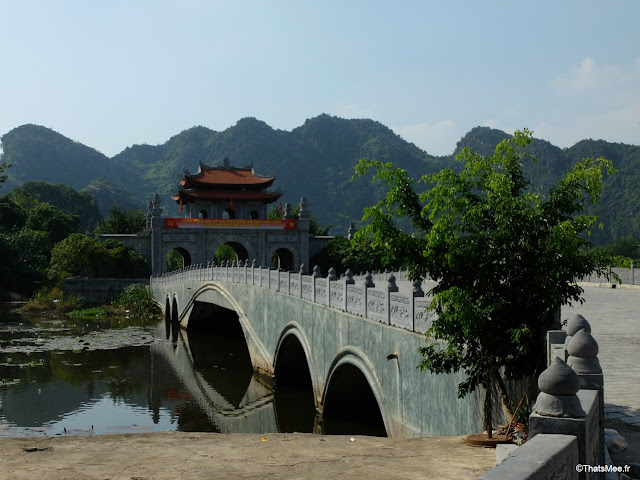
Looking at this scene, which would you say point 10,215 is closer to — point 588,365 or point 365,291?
point 365,291

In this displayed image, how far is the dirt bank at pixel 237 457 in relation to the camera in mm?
7453

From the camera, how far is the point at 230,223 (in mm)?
51500

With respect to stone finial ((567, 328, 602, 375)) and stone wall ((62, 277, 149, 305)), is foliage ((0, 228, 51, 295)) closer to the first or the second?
stone wall ((62, 277, 149, 305))

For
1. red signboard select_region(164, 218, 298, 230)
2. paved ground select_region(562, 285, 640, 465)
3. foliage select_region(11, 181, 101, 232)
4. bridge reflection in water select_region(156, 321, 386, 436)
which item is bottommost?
bridge reflection in water select_region(156, 321, 386, 436)

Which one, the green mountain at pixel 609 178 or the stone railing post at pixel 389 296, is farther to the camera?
the green mountain at pixel 609 178

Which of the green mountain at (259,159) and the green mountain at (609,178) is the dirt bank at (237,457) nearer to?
the green mountain at (609,178)

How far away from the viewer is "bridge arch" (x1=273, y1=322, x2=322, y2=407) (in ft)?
53.5

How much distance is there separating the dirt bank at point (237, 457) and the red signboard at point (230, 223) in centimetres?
4151

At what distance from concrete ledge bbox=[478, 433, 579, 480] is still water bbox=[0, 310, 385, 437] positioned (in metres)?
11.4

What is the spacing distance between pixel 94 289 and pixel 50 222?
17108 mm

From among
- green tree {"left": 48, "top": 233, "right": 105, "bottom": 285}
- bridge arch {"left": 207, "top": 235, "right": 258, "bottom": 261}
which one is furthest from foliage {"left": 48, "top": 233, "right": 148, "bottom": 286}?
bridge arch {"left": 207, "top": 235, "right": 258, "bottom": 261}

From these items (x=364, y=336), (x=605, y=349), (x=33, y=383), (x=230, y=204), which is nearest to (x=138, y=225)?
(x=230, y=204)

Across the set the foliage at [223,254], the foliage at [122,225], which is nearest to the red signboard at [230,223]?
the foliage at [122,225]

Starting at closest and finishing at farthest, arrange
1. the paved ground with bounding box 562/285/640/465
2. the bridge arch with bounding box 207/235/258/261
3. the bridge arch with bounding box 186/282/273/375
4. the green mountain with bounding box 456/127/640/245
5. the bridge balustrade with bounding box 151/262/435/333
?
the paved ground with bounding box 562/285/640/465
the bridge balustrade with bounding box 151/262/435/333
the bridge arch with bounding box 186/282/273/375
the bridge arch with bounding box 207/235/258/261
the green mountain with bounding box 456/127/640/245
